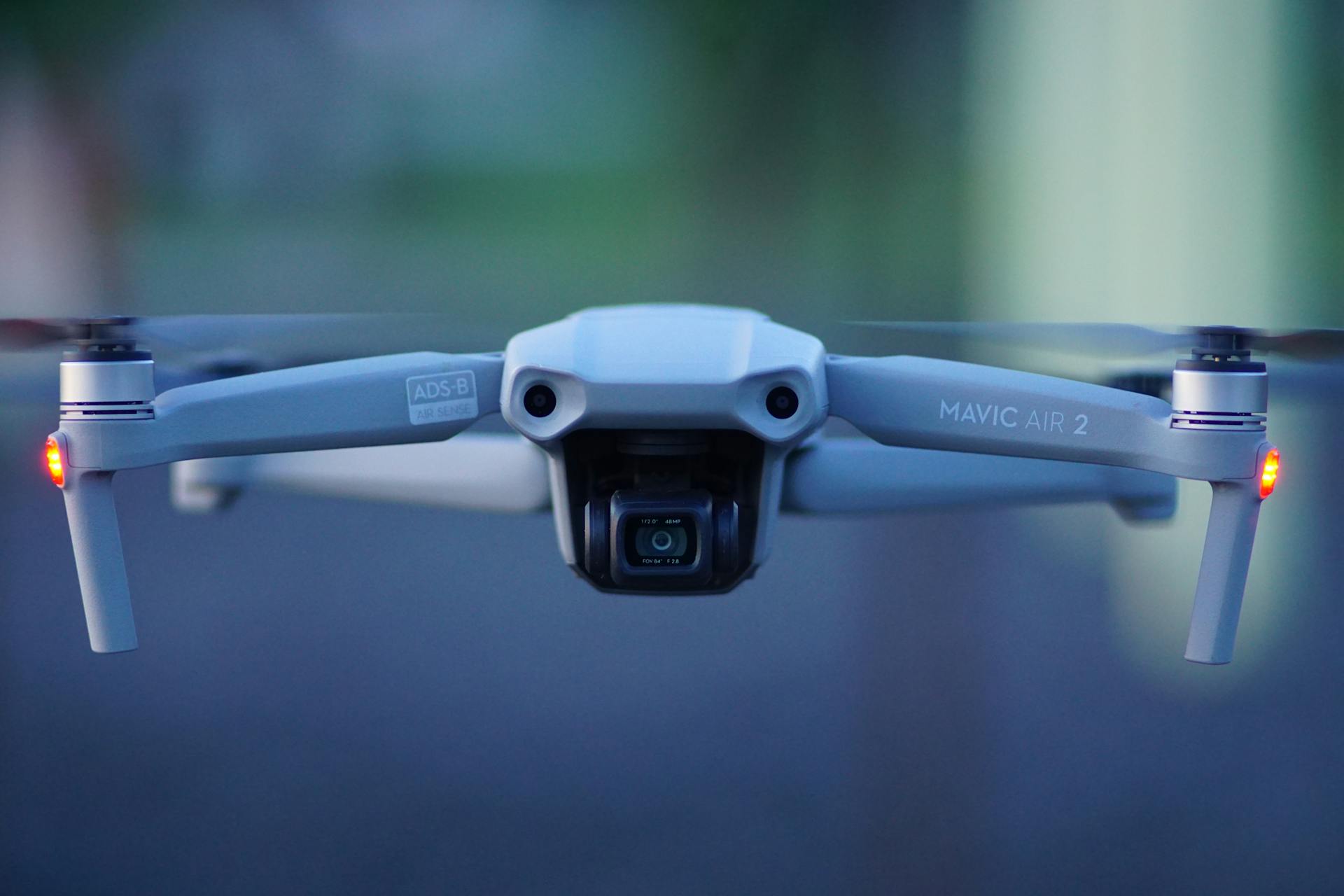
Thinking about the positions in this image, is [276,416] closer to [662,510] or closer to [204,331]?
[204,331]

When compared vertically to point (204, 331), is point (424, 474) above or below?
below

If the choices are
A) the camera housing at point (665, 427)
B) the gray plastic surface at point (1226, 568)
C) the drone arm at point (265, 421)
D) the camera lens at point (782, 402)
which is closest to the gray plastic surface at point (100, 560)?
the drone arm at point (265, 421)

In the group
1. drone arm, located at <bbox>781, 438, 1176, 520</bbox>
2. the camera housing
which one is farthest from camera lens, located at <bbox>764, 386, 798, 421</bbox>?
drone arm, located at <bbox>781, 438, 1176, 520</bbox>

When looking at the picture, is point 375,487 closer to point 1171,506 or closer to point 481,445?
point 481,445

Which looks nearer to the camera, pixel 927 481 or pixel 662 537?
pixel 662 537

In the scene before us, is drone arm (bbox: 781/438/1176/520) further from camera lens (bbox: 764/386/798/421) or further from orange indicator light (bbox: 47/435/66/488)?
orange indicator light (bbox: 47/435/66/488)

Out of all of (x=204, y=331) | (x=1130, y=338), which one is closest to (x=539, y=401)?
(x=204, y=331)

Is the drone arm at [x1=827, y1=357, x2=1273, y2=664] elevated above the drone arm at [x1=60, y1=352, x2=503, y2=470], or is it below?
below
